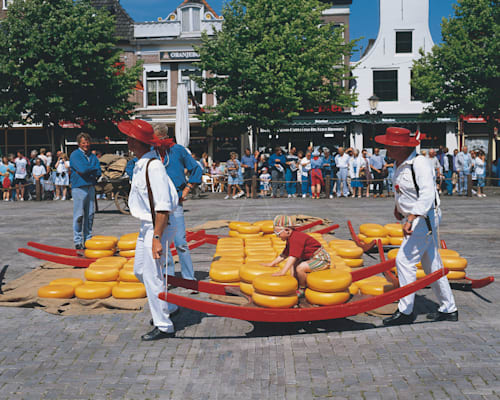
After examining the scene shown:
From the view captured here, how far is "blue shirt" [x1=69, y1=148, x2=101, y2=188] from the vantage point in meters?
8.62

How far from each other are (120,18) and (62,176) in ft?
55.8

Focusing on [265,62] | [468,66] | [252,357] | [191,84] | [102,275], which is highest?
[265,62]

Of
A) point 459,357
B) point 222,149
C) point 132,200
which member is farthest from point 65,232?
point 222,149

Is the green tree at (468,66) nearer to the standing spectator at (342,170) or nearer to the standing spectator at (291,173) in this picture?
the standing spectator at (342,170)

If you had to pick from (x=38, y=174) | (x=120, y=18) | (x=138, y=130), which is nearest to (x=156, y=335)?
(x=138, y=130)

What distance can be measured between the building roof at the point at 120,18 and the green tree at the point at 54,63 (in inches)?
255

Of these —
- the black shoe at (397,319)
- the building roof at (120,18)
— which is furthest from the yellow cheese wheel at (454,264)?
the building roof at (120,18)

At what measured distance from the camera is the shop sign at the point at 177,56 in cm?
3366

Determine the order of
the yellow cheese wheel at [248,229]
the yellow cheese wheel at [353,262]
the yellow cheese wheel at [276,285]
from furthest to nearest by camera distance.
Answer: the yellow cheese wheel at [248,229], the yellow cheese wheel at [353,262], the yellow cheese wheel at [276,285]

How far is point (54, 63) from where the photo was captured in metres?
26.1

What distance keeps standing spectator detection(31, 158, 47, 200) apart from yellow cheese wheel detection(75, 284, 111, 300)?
52.8 feet

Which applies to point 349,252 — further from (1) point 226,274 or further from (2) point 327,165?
(2) point 327,165

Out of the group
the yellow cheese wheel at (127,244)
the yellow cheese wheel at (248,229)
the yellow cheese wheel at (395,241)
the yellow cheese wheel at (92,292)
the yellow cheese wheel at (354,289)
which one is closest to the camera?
the yellow cheese wheel at (354,289)

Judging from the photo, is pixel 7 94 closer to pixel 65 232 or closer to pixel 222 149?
pixel 222 149
